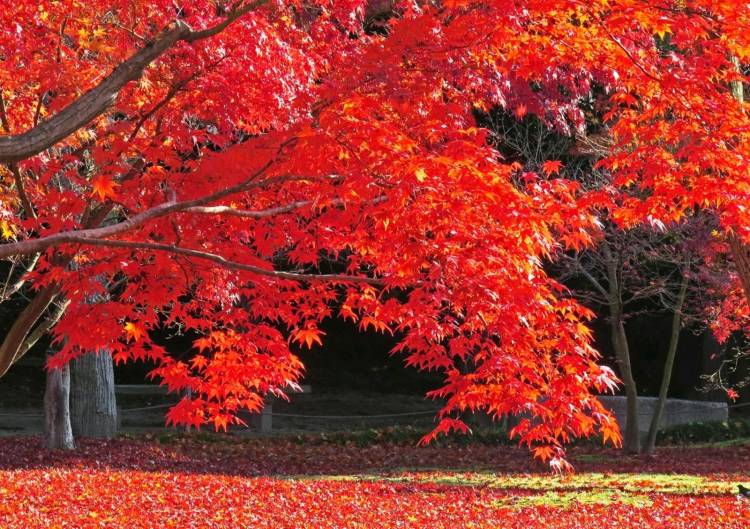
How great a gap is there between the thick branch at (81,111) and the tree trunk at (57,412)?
1010cm

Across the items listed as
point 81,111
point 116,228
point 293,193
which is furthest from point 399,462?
point 81,111

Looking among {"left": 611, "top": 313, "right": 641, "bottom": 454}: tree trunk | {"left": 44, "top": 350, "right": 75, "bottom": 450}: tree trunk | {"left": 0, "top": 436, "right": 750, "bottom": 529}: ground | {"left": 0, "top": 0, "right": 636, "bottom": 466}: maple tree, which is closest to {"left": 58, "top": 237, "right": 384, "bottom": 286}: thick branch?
{"left": 0, "top": 0, "right": 636, "bottom": 466}: maple tree

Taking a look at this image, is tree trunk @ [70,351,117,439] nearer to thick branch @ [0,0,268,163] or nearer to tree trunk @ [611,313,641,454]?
tree trunk @ [611,313,641,454]

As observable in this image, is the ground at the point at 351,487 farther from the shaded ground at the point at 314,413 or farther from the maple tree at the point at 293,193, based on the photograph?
the shaded ground at the point at 314,413

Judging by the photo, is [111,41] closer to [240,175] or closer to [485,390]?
[240,175]

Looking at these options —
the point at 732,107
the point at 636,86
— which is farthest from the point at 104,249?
the point at 732,107

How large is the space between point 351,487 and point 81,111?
7.52 m

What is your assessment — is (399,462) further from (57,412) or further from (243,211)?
(243,211)

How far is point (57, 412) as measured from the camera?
48.4ft

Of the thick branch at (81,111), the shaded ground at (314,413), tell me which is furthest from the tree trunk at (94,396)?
the thick branch at (81,111)

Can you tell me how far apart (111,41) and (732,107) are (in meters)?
5.26

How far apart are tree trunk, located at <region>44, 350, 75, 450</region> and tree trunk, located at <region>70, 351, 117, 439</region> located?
94cm

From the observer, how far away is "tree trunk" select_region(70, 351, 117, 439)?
15.9 m

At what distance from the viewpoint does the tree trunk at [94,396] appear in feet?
52.1
